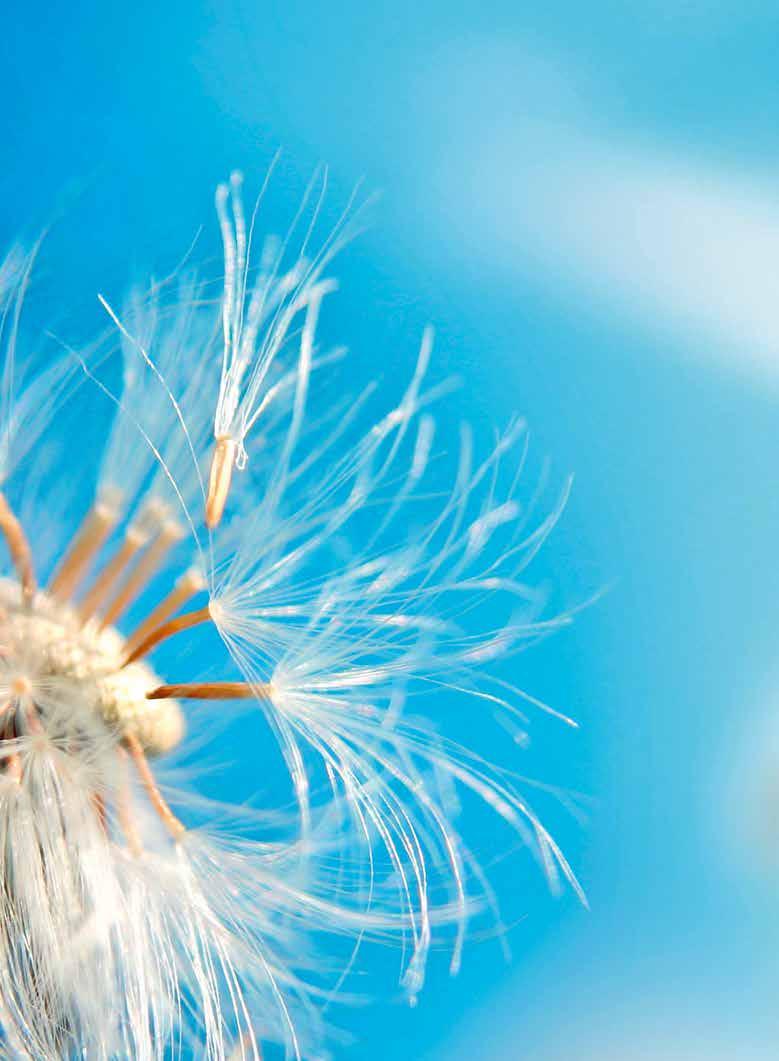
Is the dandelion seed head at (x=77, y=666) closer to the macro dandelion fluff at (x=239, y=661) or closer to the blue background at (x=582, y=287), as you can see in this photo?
the macro dandelion fluff at (x=239, y=661)

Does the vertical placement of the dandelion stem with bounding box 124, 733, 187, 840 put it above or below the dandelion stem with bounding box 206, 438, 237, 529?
below

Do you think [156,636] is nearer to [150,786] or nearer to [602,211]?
[150,786]

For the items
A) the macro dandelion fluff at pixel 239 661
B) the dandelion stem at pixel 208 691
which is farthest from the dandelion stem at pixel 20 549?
the dandelion stem at pixel 208 691

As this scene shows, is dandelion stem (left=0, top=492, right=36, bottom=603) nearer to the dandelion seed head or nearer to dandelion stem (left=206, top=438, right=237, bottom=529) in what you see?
the dandelion seed head

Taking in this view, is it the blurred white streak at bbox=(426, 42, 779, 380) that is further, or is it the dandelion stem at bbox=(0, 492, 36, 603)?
the blurred white streak at bbox=(426, 42, 779, 380)

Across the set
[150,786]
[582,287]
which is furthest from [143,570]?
[582,287]

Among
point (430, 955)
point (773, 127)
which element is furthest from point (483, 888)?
point (773, 127)

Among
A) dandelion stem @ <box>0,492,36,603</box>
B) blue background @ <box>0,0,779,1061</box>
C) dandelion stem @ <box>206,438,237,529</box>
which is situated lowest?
dandelion stem @ <box>0,492,36,603</box>

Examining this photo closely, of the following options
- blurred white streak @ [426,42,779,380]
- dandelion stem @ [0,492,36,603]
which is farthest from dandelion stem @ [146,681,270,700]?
blurred white streak @ [426,42,779,380]
